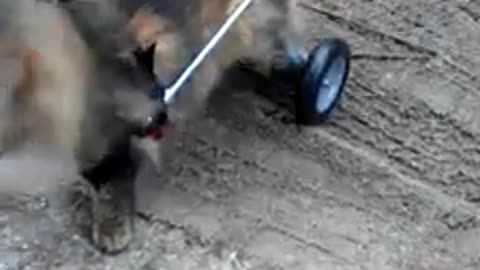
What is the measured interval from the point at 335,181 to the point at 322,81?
0.17 m

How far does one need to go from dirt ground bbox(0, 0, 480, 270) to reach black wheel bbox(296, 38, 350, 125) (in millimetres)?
36

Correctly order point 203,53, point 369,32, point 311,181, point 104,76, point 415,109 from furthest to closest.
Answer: point 369,32 → point 415,109 → point 311,181 → point 203,53 → point 104,76

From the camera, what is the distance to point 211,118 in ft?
7.27

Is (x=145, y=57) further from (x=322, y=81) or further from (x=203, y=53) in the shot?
(x=322, y=81)

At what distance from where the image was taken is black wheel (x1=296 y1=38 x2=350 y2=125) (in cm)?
218

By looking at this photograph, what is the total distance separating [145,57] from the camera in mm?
1774

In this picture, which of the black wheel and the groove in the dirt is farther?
the groove in the dirt

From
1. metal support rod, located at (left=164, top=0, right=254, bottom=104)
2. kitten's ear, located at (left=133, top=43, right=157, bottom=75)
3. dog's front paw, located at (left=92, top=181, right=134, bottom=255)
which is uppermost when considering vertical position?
kitten's ear, located at (left=133, top=43, right=157, bottom=75)

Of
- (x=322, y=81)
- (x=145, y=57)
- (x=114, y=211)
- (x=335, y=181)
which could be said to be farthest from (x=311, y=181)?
(x=145, y=57)

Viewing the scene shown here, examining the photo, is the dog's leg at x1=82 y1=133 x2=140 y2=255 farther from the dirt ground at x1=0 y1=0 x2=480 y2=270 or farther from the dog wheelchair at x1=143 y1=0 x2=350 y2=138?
the dog wheelchair at x1=143 y1=0 x2=350 y2=138

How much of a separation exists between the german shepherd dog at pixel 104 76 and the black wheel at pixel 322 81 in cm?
15

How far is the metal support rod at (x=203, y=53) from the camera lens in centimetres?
184

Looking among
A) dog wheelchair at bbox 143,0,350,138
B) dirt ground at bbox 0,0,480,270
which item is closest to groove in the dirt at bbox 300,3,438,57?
dirt ground at bbox 0,0,480,270

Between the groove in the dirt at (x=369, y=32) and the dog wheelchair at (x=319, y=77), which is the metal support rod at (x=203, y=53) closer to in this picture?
the dog wheelchair at (x=319, y=77)
